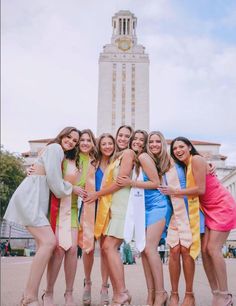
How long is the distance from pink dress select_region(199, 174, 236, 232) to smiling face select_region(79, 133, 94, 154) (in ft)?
4.30

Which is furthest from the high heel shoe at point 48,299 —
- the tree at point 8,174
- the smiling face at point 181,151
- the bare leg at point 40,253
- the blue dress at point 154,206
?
the tree at point 8,174

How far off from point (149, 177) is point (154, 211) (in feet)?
1.13

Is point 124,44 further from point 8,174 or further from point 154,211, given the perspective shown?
point 154,211

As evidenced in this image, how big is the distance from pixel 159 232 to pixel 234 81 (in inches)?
127

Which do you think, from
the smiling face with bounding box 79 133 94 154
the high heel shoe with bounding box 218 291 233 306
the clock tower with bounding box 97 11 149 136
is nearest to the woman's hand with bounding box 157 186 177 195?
the smiling face with bounding box 79 133 94 154

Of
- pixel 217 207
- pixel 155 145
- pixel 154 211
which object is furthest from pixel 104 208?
pixel 217 207

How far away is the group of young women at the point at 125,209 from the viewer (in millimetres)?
3859

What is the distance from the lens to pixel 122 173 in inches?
159

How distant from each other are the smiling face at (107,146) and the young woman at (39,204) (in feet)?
1.72

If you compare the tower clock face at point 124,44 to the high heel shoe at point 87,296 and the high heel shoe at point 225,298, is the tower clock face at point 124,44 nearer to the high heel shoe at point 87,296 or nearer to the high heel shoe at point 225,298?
the high heel shoe at point 87,296

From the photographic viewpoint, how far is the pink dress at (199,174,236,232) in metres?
4.12

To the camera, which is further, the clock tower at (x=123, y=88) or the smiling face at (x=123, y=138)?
the clock tower at (x=123, y=88)

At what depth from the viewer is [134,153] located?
417cm

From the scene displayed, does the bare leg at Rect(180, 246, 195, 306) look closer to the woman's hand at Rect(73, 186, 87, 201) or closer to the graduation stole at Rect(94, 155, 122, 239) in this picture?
the graduation stole at Rect(94, 155, 122, 239)
